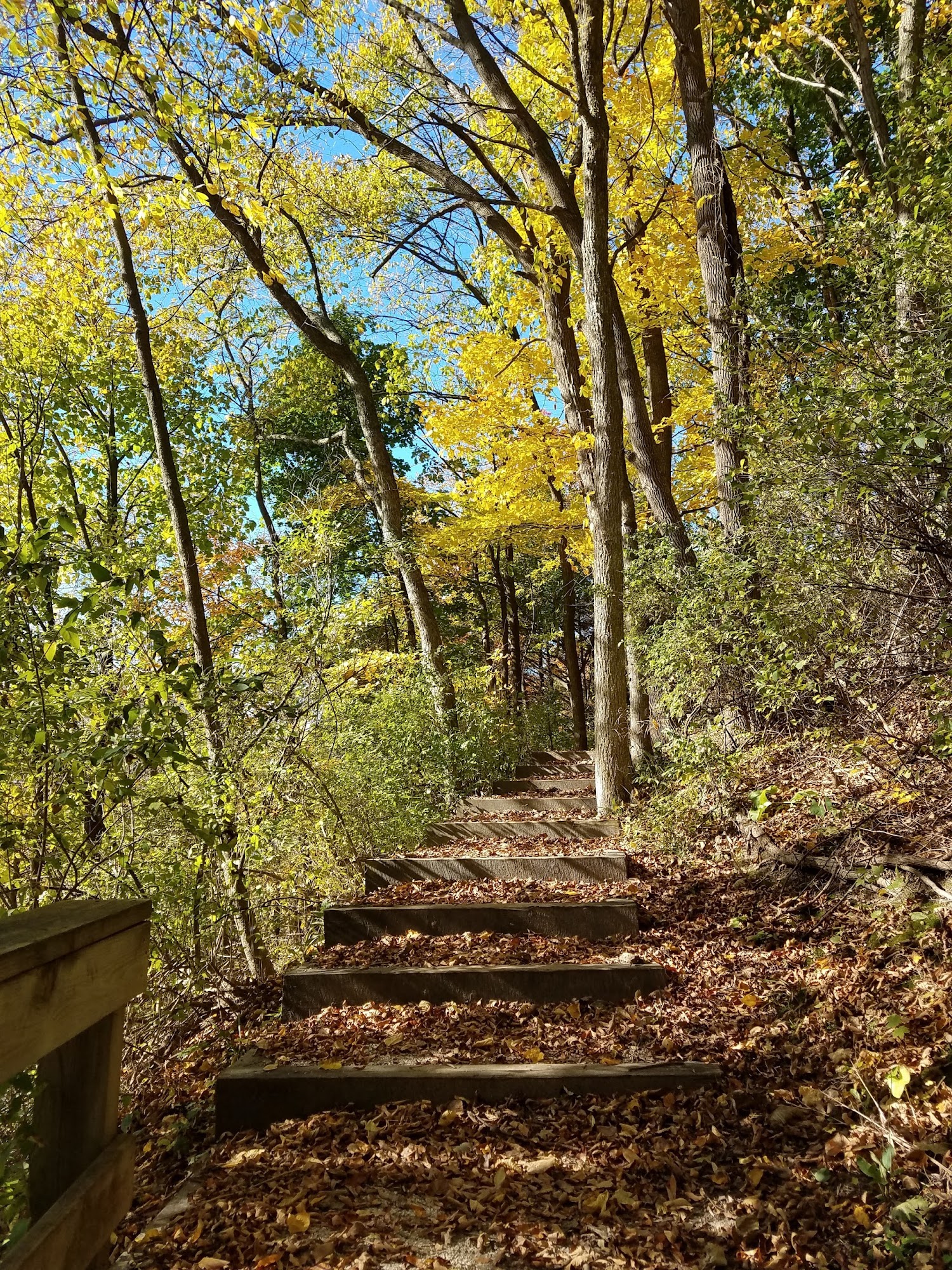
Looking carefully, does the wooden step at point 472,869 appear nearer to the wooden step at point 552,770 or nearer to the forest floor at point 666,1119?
the forest floor at point 666,1119

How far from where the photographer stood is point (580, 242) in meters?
7.31

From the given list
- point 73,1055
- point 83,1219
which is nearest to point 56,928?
point 73,1055

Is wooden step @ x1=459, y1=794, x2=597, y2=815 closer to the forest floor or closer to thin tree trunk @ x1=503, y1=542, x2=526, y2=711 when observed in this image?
the forest floor

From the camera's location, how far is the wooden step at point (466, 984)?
3596mm

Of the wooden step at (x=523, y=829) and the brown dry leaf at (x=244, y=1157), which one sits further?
the wooden step at (x=523, y=829)

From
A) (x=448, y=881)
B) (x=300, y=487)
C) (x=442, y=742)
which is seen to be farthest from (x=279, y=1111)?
(x=300, y=487)

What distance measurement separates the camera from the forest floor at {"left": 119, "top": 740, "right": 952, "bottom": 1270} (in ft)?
7.34

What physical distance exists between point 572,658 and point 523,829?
10.2m

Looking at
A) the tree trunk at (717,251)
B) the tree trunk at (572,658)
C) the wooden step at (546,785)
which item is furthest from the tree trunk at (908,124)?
the tree trunk at (572,658)

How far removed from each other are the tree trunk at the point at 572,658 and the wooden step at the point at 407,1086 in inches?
516

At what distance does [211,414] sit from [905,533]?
17.2 metres

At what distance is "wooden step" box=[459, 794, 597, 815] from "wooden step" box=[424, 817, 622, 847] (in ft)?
1.28

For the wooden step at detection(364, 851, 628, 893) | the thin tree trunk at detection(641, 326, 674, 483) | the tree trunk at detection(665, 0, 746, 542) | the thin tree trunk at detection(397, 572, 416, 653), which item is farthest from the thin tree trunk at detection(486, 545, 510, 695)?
the wooden step at detection(364, 851, 628, 893)

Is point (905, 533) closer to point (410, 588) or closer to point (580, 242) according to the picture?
point (580, 242)
